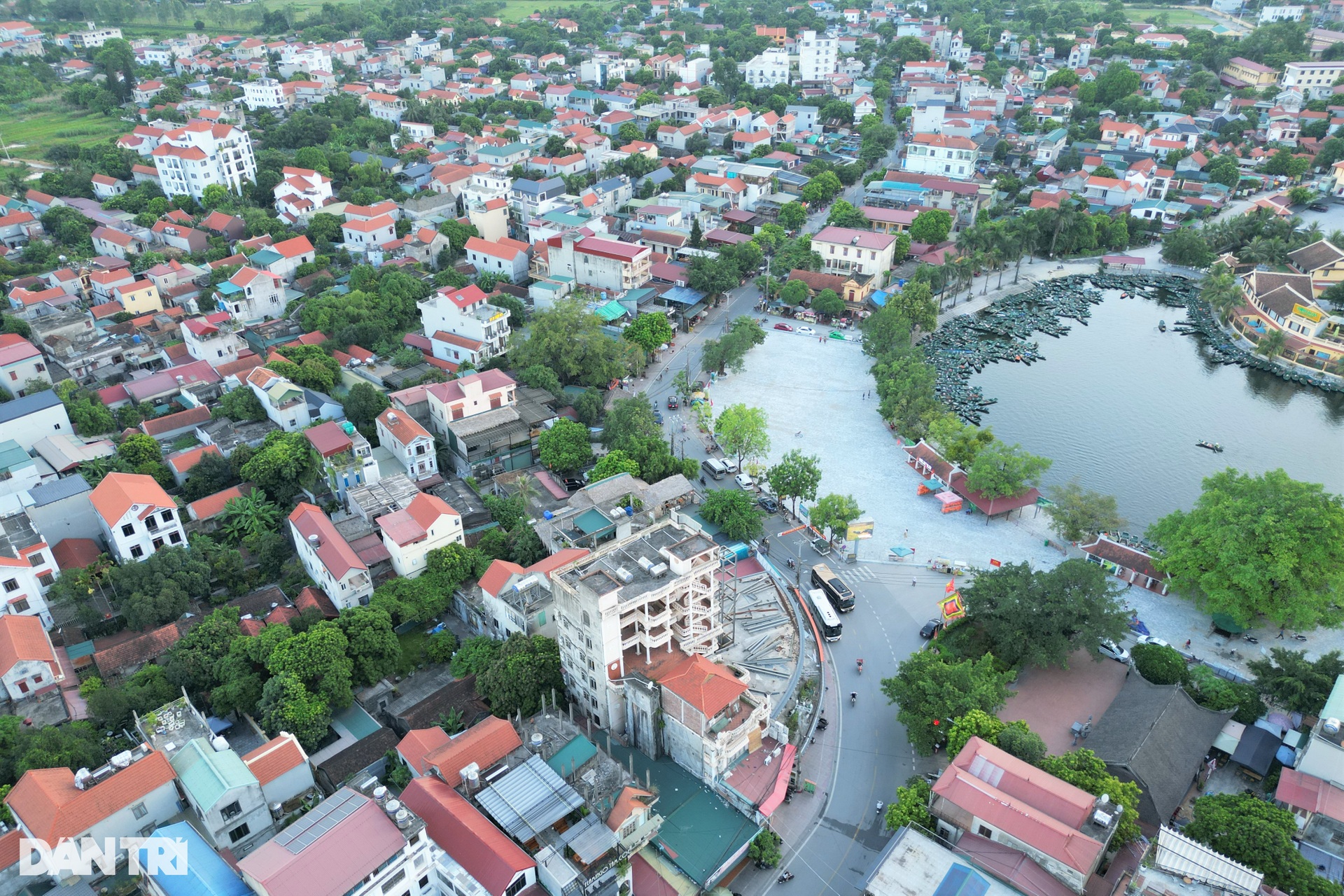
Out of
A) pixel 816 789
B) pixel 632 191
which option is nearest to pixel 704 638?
pixel 816 789

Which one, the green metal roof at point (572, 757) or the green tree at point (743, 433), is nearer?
the green metal roof at point (572, 757)

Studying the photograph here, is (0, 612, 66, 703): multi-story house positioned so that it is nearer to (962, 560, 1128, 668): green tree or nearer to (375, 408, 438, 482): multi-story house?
(375, 408, 438, 482): multi-story house

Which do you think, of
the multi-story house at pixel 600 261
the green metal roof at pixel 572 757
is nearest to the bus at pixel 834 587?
the green metal roof at pixel 572 757

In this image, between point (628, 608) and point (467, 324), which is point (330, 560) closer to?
point (628, 608)

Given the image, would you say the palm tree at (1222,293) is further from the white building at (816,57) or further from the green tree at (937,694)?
the white building at (816,57)

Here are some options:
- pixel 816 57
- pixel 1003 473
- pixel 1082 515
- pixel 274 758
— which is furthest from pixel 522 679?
pixel 816 57

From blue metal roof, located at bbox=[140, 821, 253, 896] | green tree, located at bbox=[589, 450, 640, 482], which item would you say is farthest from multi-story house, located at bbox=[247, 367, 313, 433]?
blue metal roof, located at bbox=[140, 821, 253, 896]

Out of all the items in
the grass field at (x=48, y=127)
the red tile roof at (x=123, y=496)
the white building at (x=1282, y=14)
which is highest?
the white building at (x=1282, y=14)
